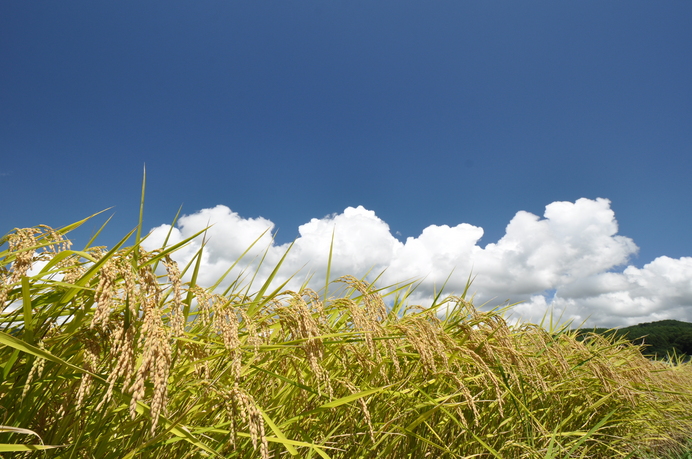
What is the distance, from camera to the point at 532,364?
2.65 meters

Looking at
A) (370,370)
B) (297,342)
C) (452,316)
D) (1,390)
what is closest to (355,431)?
(370,370)

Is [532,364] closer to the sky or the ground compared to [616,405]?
closer to the sky

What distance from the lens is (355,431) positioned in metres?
1.90

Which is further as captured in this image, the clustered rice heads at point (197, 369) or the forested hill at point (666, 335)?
the forested hill at point (666, 335)

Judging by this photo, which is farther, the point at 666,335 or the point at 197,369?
the point at 666,335

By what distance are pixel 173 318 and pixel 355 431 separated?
1299mm

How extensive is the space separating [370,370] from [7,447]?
60.5 inches

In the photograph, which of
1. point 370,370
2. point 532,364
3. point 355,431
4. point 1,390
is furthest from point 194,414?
point 532,364

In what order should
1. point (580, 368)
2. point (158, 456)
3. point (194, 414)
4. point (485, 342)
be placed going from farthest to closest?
point (580, 368) → point (485, 342) → point (194, 414) → point (158, 456)

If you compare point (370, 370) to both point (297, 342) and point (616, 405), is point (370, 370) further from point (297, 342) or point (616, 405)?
point (616, 405)

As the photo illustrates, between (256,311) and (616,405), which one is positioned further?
(616,405)

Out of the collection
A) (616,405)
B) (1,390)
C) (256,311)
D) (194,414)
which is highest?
(256,311)

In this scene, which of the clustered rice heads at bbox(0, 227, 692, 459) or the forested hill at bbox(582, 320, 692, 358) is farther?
the forested hill at bbox(582, 320, 692, 358)

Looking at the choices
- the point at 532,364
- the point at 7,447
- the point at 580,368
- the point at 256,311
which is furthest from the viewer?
the point at 580,368
